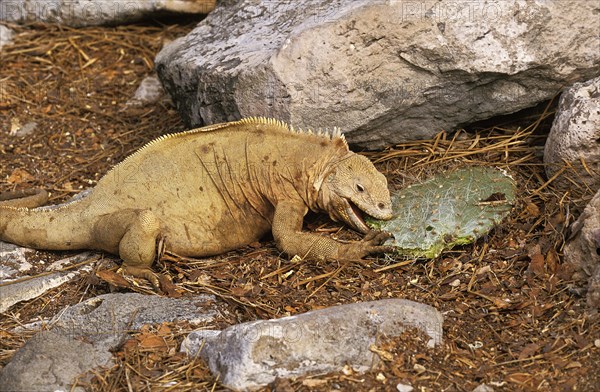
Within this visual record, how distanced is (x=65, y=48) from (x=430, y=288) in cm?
470

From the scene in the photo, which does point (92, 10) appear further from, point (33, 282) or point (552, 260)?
point (552, 260)

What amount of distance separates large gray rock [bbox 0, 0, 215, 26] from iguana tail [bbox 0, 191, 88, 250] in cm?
293

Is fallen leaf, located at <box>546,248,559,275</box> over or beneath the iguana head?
beneath

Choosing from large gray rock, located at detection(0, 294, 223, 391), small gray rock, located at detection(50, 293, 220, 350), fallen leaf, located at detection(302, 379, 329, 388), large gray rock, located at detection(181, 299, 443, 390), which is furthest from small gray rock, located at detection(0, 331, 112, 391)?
fallen leaf, located at detection(302, 379, 329, 388)

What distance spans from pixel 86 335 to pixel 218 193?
144cm

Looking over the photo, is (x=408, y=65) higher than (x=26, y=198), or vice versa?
(x=408, y=65)

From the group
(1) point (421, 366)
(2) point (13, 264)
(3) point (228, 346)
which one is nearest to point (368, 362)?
(1) point (421, 366)

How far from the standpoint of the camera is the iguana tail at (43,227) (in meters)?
5.62

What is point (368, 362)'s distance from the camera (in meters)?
4.22

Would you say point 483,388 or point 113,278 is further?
point 113,278

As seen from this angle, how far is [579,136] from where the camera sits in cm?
539

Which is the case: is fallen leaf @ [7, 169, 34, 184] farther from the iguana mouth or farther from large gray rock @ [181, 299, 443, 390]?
large gray rock @ [181, 299, 443, 390]

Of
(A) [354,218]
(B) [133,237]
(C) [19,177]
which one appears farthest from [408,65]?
(C) [19,177]

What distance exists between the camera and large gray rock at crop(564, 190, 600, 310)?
475 cm
